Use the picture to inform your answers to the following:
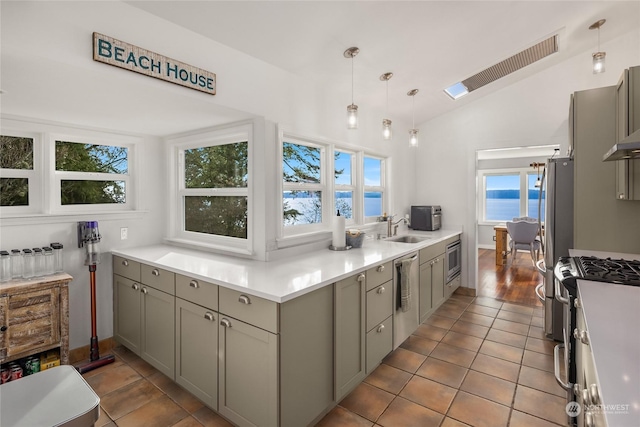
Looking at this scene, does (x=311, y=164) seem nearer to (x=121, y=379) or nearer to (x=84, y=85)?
(x=84, y=85)

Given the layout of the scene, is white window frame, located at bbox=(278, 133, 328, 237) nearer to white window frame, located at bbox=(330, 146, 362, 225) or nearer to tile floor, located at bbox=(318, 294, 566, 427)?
white window frame, located at bbox=(330, 146, 362, 225)

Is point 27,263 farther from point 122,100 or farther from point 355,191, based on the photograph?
point 355,191

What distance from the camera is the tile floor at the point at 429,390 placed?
2012 mm

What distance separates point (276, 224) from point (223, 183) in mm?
751

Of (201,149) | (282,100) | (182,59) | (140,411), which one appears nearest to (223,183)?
(201,149)

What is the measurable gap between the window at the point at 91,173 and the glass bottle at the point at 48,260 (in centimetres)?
47

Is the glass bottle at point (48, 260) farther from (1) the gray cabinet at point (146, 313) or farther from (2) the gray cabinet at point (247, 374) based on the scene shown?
(2) the gray cabinet at point (247, 374)

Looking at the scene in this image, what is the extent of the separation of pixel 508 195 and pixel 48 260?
9.14 metres

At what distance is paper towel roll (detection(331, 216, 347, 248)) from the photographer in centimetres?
296

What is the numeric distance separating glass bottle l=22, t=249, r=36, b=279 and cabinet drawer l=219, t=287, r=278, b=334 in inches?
62.5

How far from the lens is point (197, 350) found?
208 centimetres

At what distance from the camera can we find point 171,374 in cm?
229

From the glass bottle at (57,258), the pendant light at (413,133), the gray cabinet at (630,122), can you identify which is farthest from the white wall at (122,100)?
the gray cabinet at (630,122)

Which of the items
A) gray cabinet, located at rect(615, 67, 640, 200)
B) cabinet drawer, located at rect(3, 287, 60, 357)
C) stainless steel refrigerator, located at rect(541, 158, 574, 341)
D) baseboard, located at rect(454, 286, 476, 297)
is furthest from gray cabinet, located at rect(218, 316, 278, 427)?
baseboard, located at rect(454, 286, 476, 297)
